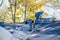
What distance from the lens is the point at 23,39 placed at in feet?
9.70

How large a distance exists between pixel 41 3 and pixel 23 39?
12738 millimetres

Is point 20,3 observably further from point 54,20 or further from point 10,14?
point 54,20

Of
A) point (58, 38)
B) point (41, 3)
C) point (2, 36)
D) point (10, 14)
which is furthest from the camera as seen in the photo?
point (10, 14)

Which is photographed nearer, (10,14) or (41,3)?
(41,3)

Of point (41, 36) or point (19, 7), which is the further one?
point (19, 7)

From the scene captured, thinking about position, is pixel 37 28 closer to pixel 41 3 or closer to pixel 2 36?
pixel 2 36

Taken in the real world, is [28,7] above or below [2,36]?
below

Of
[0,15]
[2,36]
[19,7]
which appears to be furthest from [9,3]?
[2,36]

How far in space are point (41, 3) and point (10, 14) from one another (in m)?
4.22

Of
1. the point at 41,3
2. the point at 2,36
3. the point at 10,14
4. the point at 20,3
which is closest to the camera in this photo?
the point at 2,36

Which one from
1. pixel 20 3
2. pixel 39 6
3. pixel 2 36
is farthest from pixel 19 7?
pixel 2 36

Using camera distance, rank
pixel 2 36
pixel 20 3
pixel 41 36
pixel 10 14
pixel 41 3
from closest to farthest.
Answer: pixel 41 36, pixel 2 36, pixel 41 3, pixel 20 3, pixel 10 14

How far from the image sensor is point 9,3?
56.3ft

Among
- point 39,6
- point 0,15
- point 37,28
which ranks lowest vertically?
point 0,15
